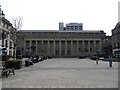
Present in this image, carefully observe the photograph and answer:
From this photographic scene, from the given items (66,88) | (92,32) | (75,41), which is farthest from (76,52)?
(66,88)

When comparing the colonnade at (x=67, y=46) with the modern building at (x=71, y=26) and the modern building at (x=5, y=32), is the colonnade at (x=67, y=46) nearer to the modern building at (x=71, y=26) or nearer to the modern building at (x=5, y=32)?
the modern building at (x=71, y=26)

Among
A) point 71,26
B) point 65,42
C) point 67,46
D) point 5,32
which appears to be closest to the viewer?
point 5,32

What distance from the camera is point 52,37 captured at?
143000 millimetres

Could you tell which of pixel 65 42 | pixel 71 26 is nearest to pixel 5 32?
pixel 65 42

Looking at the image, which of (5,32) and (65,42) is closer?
(5,32)

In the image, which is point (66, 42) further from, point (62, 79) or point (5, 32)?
point (62, 79)

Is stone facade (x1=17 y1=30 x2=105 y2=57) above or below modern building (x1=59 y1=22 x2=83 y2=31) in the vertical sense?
below

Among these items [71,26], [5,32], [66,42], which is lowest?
[5,32]

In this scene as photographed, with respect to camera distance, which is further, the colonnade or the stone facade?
the colonnade

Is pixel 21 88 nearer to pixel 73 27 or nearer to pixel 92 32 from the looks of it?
pixel 92 32

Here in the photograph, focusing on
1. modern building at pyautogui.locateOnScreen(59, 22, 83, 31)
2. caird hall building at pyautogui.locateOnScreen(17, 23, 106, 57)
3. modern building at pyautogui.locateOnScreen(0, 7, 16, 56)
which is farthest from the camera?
modern building at pyautogui.locateOnScreen(59, 22, 83, 31)

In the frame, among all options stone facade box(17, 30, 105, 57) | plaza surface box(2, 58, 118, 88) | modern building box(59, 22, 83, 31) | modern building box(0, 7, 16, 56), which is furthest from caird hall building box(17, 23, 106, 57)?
plaza surface box(2, 58, 118, 88)

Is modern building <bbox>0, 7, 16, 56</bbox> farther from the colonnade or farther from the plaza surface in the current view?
the colonnade

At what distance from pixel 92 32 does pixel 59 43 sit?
21.5 metres
